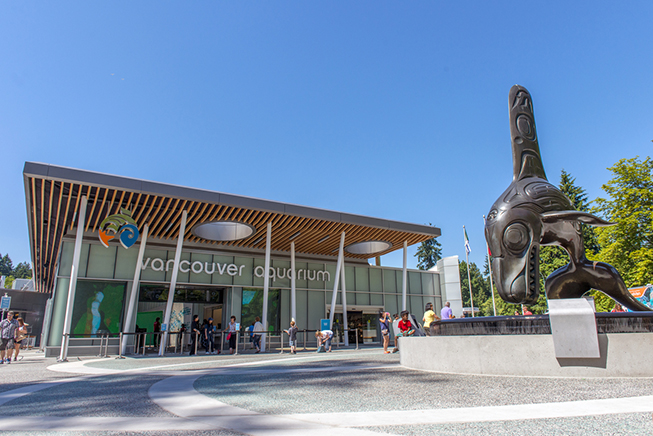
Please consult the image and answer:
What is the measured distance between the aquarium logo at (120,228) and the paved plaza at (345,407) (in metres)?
13.2

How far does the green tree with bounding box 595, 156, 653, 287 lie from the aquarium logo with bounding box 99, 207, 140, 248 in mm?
26661

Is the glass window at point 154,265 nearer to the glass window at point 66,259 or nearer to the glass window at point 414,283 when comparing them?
→ the glass window at point 66,259

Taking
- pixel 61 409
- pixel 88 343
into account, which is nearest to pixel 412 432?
pixel 61 409

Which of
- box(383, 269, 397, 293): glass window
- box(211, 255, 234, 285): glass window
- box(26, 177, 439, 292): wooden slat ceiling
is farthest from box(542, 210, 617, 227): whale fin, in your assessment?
box(383, 269, 397, 293): glass window

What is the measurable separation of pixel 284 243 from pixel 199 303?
6481 millimetres

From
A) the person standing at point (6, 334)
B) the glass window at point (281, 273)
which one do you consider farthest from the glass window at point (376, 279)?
the person standing at point (6, 334)

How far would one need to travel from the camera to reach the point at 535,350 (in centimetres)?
664

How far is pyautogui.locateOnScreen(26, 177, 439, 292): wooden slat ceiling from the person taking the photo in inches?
685

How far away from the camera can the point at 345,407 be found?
443 centimetres

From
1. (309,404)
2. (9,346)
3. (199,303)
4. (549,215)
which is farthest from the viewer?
(199,303)

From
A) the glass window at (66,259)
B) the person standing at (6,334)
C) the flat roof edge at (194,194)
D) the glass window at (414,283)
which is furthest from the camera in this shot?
the glass window at (414,283)

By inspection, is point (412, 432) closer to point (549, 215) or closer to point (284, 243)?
point (549, 215)

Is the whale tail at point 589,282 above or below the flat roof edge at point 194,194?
below

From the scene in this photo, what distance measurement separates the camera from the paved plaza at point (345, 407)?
345 centimetres
